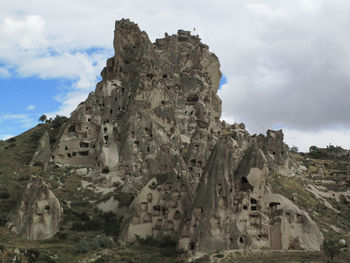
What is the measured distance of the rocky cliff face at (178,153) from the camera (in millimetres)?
44750

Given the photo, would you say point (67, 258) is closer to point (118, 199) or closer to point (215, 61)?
point (118, 199)

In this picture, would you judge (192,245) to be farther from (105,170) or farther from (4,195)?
(4,195)

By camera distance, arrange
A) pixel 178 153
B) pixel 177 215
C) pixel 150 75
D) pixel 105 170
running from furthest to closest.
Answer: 1. pixel 150 75
2. pixel 105 170
3. pixel 178 153
4. pixel 177 215

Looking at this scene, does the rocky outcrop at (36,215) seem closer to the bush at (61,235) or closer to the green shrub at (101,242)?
the bush at (61,235)

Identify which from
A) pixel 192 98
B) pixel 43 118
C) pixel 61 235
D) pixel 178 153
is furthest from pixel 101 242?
pixel 43 118

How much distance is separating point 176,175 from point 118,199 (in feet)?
35.6

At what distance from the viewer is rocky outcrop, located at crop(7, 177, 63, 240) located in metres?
50.0

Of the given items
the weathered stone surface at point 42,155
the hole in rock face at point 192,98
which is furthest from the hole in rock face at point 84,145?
the hole in rock face at point 192,98

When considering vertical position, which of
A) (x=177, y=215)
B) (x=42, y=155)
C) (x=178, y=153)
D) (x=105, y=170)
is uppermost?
(x=42, y=155)

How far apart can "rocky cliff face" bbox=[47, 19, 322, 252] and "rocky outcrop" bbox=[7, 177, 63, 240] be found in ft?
28.0

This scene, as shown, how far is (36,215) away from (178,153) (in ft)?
68.2

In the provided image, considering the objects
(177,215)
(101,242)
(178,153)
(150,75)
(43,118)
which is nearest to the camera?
(101,242)

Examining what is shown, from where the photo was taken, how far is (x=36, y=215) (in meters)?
50.9

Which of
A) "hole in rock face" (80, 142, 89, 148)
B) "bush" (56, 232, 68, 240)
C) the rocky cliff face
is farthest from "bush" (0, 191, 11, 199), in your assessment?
"hole in rock face" (80, 142, 89, 148)
